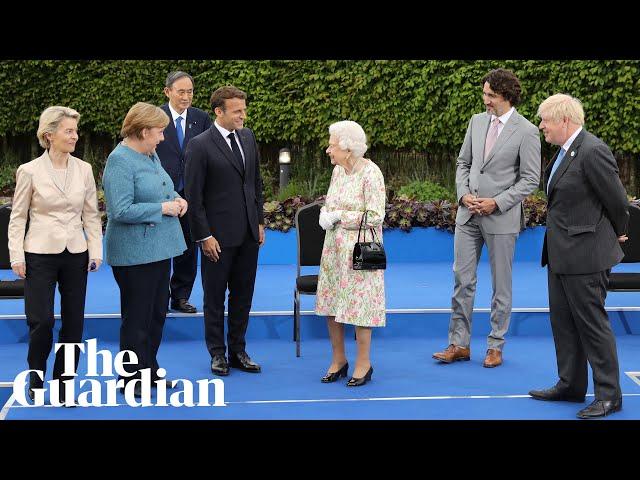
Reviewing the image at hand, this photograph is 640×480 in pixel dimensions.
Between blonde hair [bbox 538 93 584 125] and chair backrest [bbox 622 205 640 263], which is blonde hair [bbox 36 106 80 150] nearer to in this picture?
blonde hair [bbox 538 93 584 125]

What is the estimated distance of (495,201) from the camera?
5.57 metres

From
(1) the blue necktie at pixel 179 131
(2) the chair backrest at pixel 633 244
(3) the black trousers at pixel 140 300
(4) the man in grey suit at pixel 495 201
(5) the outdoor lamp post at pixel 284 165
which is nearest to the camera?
(3) the black trousers at pixel 140 300

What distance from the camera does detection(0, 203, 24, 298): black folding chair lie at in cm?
586

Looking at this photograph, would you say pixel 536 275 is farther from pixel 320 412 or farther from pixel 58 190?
pixel 58 190

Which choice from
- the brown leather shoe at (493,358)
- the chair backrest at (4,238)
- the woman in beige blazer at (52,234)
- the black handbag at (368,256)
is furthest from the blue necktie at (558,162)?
the chair backrest at (4,238)

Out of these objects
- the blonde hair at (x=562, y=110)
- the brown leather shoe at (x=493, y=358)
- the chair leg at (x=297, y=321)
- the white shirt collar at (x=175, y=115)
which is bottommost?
the brown leather shoe at (x=493, y=358)

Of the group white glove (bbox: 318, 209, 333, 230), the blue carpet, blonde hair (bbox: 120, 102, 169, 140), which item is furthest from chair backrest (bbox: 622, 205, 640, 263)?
blonde hair (bbox: 120, 102, 169, 140)

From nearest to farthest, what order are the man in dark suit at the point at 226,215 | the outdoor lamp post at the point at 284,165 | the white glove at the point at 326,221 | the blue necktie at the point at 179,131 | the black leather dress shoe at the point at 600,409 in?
the black leather dress shoe at the point at 600,409
the white glove at the point at 326,221
the man in dark suit at the point at 226,215
the blue necktie at the point at 179,131
the outdoor lamp post at the point at 284,165

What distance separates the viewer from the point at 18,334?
6.22 metres

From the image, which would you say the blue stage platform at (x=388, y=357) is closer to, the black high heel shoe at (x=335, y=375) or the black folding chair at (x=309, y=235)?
the black high heel shoe at (x=335, y=375)

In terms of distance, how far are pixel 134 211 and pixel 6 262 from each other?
1844 millimetres

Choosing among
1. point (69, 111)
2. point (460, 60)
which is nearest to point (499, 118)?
point (69, 111)

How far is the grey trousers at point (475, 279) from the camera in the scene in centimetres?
563

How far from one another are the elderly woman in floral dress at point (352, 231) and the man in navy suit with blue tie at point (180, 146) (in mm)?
1493
